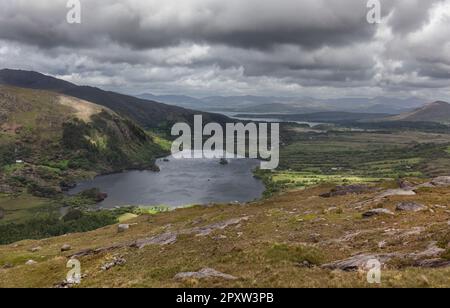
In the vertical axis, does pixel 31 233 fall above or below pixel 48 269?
below

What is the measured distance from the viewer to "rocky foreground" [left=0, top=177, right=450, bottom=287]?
32219 millimetres

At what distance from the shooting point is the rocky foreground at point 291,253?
32.2m

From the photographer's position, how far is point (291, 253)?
40.3 m

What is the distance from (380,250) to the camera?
4053 centimetres

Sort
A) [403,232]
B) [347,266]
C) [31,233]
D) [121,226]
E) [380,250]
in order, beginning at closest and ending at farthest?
[347,266] → [380,250] → [403,232] → [121,226] → [31,233]

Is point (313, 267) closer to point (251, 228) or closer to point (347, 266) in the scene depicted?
point (347, 266)
